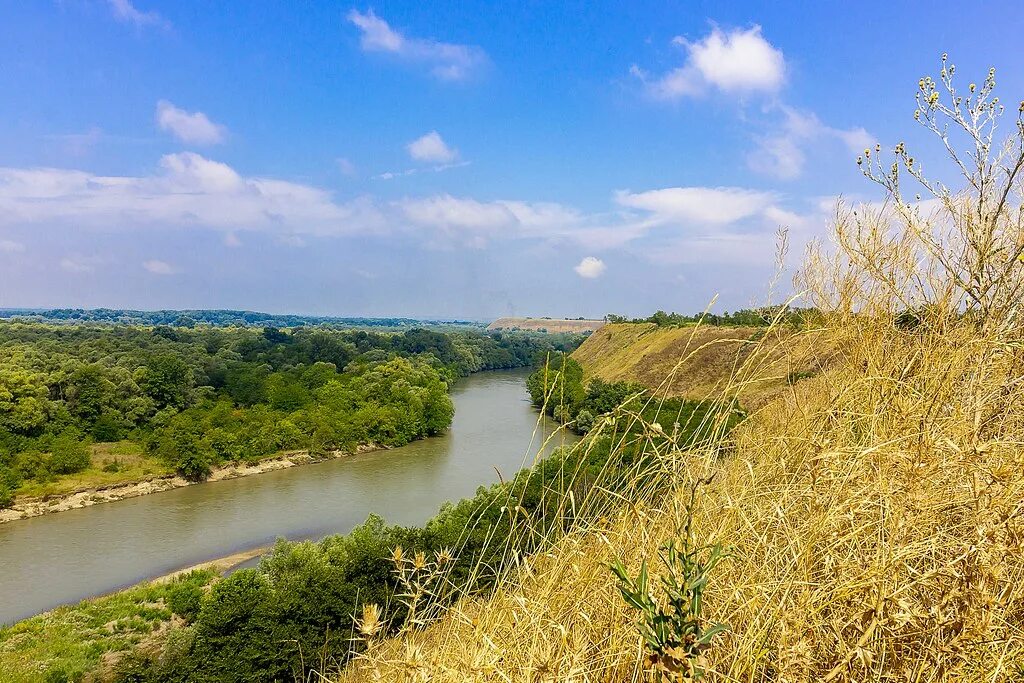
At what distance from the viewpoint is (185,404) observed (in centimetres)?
Answer: 2725

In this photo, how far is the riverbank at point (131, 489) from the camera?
56.2ft

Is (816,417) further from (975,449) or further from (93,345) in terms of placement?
(93,345)

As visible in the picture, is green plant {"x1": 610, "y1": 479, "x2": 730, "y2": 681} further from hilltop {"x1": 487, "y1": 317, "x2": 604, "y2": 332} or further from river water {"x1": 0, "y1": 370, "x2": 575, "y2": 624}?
hilltop {"x1": 487, "y1": 317, "x2": 604, "y2": 332}

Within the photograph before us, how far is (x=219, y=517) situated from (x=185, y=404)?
12560 millimetres

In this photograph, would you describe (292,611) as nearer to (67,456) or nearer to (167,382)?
(67,456)

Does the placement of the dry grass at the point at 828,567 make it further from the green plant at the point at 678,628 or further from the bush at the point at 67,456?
the bush at the point at 67,456

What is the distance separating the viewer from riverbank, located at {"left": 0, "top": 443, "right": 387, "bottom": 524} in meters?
17.1

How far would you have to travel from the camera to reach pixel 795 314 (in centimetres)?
332

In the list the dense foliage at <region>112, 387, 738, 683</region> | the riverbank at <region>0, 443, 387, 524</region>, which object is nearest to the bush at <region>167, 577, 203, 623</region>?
the dense foliage at <region>112, 387, 738, 683</region>

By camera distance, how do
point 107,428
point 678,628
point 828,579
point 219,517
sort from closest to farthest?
point 678,628
point 828,579
point 219,517
point 107,428

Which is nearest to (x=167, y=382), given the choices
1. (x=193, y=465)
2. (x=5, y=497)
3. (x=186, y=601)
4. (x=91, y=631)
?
(x=193, y=465)

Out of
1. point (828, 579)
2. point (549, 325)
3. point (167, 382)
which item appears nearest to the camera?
point (828, 579)

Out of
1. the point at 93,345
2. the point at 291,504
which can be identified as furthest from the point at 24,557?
the point at 93,345

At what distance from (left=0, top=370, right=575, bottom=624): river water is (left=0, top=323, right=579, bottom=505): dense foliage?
5.44ft
